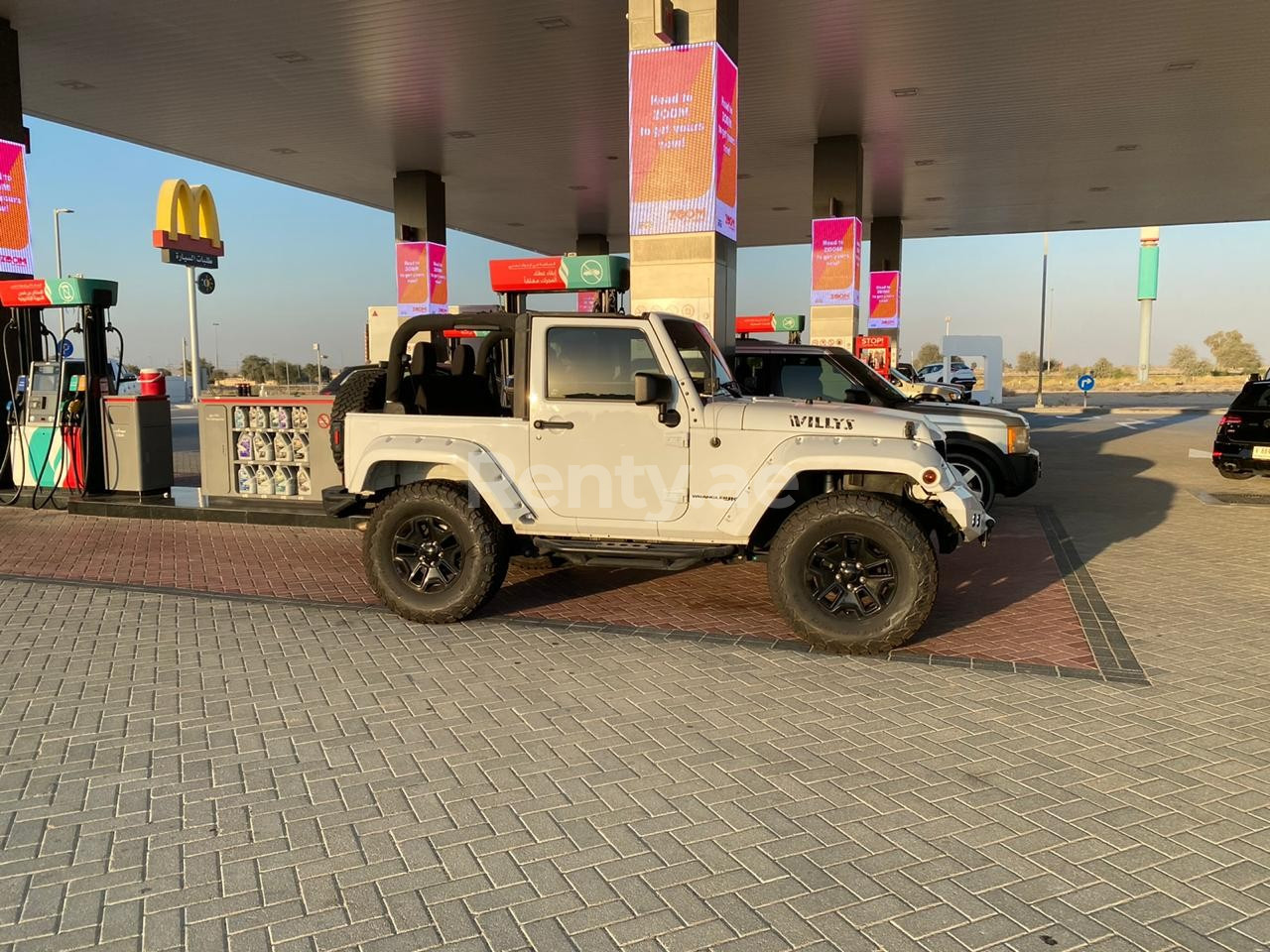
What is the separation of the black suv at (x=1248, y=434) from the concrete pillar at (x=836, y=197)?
826cm

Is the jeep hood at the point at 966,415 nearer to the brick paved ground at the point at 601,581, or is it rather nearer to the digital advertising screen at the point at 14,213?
the brick paved ground at the point at 601,581

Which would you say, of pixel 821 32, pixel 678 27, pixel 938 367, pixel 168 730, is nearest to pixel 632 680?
pixel 168 730

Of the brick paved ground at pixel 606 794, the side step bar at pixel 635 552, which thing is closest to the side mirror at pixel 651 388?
the side step bar at pixel 635 552

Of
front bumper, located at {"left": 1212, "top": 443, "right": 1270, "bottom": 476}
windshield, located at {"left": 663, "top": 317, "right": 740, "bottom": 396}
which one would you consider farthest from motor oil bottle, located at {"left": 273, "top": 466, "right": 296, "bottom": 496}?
front bumper, located at {"left": 1212, "top": 443, "right": 1270, "bottom": 476}

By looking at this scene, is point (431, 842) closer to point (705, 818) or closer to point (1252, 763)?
point (705, 818)

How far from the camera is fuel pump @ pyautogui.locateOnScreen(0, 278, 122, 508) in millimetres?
10438

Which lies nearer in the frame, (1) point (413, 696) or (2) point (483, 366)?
(1) point (413, 696)

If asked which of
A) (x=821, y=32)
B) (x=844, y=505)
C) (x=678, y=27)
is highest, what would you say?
(x=821, y=32)

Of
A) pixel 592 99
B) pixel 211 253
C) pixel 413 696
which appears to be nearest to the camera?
pixel 413 696

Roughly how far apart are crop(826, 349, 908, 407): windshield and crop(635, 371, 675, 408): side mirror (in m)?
4.90

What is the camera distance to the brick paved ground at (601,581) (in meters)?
5.84

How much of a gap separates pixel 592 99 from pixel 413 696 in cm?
1584

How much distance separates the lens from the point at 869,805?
3465mm

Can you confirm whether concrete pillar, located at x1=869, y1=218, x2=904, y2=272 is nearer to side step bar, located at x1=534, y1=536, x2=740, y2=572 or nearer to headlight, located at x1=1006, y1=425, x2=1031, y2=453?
headlight, located at x1=1006, y1=425, x2=1031, y2=453
